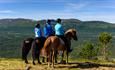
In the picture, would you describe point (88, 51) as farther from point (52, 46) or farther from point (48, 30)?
point (52, 46)

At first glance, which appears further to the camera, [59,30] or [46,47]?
[59,30]

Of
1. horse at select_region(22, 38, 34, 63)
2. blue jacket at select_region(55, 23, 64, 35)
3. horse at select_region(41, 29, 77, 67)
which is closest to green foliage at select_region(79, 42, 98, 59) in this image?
horse at select_region(22, 38, 34, 63)

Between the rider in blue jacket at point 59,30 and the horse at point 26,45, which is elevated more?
the rider in blue jacket at point 59,30

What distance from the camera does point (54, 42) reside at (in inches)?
805

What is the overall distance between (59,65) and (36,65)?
1.70 metres

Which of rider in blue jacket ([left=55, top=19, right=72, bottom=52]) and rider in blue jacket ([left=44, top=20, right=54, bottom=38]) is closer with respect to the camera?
rider in blue jacket ([left=55, top=19, right=72, bottom=52])

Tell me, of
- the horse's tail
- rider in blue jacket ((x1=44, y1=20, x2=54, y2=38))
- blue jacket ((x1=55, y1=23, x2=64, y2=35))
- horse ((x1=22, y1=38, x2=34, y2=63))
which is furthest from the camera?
horse ((x1=22, y1=38, x2=34, y2=63))

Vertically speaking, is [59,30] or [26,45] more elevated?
[59,30]

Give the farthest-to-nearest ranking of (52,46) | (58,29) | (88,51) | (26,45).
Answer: (88,51) → (26,45) → (58,29) → (52,46)

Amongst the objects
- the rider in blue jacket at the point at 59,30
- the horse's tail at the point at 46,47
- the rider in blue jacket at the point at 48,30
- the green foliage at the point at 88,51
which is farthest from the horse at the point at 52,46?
the green foliage at the point at 88,51

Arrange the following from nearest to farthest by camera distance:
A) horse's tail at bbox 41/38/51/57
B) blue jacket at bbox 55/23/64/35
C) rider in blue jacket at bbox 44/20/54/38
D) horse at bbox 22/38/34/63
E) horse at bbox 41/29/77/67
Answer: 1. horse at bbox 41/29/77/67
2. horse's tail at bbox 41/38/51/57
3. blue jacket at bbox 55/23/64/35
4. rider in blue jacket at bbox 44/20/54/38
5. horse at bbox 22/38/34/63

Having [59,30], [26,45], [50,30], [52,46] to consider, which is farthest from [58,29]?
[26,45]

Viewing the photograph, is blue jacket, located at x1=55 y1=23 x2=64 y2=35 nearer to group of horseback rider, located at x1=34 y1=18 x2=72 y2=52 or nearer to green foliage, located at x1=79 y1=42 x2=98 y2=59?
group of horseback rider, located at x1=34 y1=18 x2=72 y2=52

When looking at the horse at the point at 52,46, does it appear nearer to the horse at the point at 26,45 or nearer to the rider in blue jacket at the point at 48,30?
the rider in blue jacket at the point at 48,30
